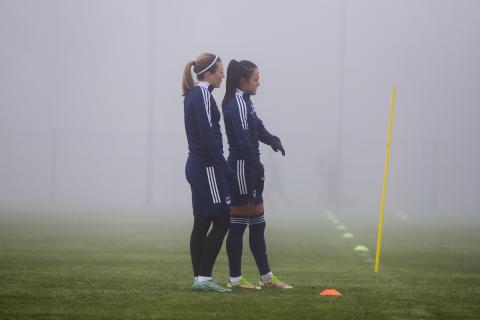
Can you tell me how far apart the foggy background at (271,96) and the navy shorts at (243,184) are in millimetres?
20993

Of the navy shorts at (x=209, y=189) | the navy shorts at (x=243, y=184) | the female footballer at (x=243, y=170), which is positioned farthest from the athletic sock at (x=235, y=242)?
the navy shorts at (x=209, y=189)

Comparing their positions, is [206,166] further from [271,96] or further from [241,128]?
[271,96]

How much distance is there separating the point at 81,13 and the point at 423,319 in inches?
1058

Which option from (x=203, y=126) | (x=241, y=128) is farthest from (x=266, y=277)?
(x=203, y=126)

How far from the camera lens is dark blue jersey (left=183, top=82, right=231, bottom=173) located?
567 centimetres

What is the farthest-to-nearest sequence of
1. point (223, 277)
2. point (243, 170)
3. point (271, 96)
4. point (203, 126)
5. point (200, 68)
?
point (271, 96) → point (223, 277) → point (243, 170) → point (200, 68) → point (203, 126)

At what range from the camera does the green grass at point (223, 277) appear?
4.89 m

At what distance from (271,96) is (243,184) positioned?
23721 mm

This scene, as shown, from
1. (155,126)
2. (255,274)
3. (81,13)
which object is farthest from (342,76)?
(255,274)

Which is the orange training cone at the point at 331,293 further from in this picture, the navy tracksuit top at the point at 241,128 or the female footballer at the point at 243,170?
the navy tracksuit top at the point at 241,128

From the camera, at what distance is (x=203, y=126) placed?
18.6 ft

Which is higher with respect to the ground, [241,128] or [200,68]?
[200,68]

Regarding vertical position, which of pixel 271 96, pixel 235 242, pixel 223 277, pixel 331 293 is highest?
pixel 271 96

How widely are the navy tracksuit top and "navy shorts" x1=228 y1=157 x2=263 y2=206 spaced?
0.04 m
